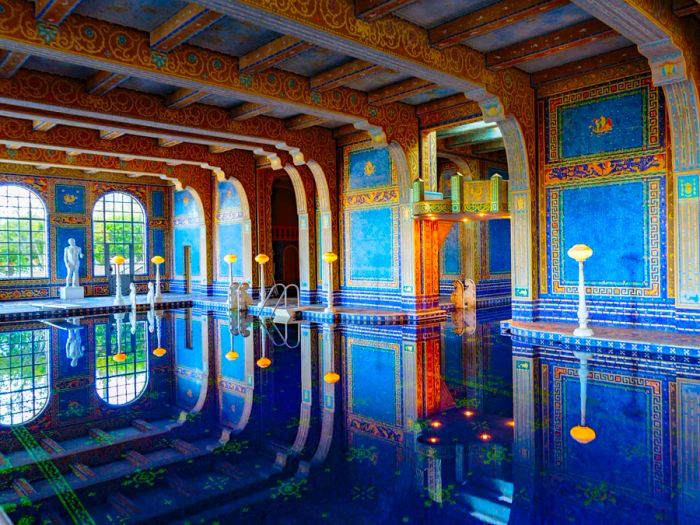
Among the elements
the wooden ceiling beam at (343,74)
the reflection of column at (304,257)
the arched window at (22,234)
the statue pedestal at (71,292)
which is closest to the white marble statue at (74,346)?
the reflection of column at (304,257)

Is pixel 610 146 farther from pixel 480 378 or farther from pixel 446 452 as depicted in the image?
pixel 446 452

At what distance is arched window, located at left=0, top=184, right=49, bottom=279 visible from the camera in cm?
1720

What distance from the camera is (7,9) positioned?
6.29 m

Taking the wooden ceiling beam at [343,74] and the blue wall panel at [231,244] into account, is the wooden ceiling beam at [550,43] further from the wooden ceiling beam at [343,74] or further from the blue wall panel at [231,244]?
the blue wall panel at [231,244]

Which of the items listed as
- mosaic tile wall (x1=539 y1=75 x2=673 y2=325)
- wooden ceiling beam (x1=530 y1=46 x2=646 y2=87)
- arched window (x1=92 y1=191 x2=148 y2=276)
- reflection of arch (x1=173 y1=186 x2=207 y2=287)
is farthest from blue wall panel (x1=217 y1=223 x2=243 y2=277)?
wooden ceiling beam (x1=530 y1=46 x2=646 y2=87)

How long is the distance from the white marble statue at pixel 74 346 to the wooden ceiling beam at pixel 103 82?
421 centimetres

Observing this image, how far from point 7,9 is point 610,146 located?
8.53 metres

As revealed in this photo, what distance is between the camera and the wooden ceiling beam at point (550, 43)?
7.28 m

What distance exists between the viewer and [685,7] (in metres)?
6.53

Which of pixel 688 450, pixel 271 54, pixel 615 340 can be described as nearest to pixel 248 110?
pixel 271 54

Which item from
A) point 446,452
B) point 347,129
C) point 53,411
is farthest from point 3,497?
point 347,129

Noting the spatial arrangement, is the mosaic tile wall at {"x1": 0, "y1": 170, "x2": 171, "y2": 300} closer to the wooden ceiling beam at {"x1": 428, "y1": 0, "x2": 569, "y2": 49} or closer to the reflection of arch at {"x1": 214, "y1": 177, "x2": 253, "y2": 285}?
the reflection of arch at {"x1": 214, "y1": 177, "x2": 253, "y2": 285}

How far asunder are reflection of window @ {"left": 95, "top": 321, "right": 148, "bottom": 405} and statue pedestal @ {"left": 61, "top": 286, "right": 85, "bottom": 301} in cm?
678

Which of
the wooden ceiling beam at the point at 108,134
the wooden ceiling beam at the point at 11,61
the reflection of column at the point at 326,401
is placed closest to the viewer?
the reflection of column at the point at 326,401
